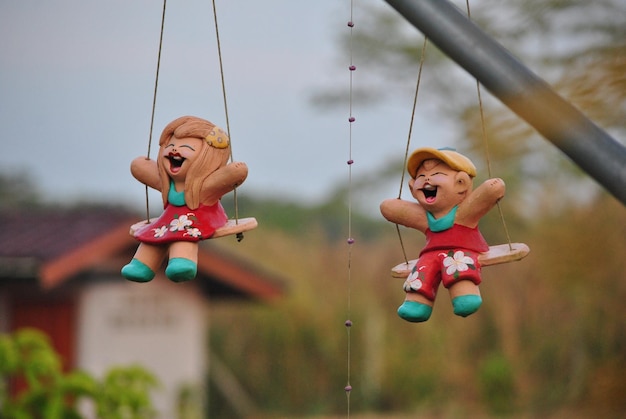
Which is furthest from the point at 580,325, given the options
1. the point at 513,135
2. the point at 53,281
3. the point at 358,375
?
the point at 513,135

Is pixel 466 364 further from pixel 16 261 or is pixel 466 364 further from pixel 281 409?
pixel 16 261

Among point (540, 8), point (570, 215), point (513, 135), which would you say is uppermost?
point (570, 215)

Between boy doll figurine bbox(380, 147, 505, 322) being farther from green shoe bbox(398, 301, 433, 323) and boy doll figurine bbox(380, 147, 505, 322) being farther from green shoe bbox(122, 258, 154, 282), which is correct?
green shoe bbox(122, 258, 154, 282)

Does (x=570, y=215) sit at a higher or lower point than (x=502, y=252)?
higher

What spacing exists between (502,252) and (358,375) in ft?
29.6

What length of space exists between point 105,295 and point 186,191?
6954 mm

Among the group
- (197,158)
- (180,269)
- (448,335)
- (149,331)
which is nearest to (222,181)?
(197,158)

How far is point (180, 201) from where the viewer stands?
6.77 ft

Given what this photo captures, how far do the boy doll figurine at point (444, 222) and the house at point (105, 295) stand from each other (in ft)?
18.6

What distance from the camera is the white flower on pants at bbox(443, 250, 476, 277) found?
1920 millimetres

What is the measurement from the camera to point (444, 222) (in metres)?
1.97

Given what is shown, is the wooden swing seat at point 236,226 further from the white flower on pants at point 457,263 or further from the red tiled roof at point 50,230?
the red tiled roof at point 50,230

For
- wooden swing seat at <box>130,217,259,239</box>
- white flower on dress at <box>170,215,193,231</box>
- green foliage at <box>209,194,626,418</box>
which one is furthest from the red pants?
green foliage at <box>209,194,626,418</box>

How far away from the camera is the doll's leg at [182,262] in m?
1.96
